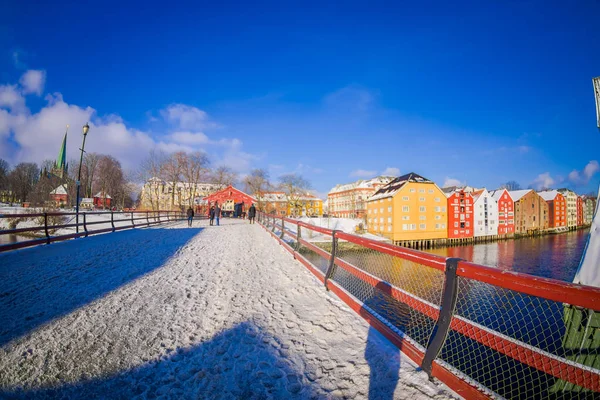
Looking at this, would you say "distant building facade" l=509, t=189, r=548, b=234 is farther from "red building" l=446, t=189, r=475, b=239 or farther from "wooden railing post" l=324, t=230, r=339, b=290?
"wooden railing post" l=324, t=230, r=339, b=290

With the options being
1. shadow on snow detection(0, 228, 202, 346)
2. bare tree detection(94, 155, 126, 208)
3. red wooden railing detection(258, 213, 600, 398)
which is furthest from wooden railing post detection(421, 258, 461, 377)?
bare tree detection(94, 155, 126, 208)

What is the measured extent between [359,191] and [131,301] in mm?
96517

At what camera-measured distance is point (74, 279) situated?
17.1ft

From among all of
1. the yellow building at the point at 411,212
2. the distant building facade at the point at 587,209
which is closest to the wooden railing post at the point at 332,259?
the yellow building at the point at 411,212

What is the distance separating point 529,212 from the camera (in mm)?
66500

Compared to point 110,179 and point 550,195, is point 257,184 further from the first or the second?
point 550,195

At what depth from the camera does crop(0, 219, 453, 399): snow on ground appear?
229 centimetres

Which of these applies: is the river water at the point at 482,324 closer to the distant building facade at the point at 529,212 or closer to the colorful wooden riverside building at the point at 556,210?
the distant building facade at the point at 529,212

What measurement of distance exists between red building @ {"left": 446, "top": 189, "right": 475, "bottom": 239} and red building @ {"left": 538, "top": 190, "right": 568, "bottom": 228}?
126 feet

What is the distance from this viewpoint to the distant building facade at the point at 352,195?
92.1 metres

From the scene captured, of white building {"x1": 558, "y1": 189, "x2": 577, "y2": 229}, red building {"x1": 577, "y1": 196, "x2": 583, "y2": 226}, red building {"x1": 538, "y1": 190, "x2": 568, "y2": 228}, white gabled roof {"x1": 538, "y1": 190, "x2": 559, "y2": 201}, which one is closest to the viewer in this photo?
red building {"x1": 538, "y1": 190, "x2": 568, "y2": 228}

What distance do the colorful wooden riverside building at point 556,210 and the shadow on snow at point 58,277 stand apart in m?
98.6

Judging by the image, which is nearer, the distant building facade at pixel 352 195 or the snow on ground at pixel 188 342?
the snow on ground at pixel 188 342

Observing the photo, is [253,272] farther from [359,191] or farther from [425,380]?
[359,191]
